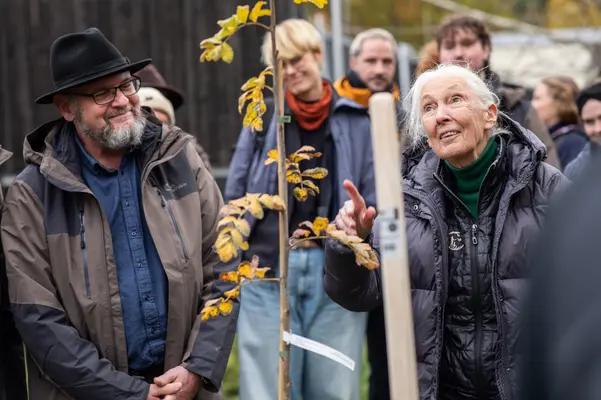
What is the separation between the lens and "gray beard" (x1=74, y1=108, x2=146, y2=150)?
4.20 metres

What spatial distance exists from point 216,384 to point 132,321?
17.4 inches

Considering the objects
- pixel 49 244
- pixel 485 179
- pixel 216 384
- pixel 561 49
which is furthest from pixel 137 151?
pixel 561 49

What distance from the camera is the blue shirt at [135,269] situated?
13.4 ft

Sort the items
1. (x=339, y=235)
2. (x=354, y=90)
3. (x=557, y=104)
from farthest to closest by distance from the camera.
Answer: (x=557, y=104) → (x=354, y=90) → (x=339, y=235)

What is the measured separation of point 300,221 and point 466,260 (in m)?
1.77

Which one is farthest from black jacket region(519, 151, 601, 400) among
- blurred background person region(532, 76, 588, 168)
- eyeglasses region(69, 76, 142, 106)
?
blurred background person region(532, 76, 588, 168)

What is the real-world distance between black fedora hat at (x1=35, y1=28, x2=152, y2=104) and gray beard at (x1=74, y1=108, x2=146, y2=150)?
0.59ft

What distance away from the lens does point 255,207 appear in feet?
10.8

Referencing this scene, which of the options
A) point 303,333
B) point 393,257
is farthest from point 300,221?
point 393,257

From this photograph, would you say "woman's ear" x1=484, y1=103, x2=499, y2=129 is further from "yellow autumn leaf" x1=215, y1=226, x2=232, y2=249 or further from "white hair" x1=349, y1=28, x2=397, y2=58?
"white hair" x1=349, y1=28, x2=397, y2=58

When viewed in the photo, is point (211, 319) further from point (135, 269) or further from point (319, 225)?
point (319, 225)

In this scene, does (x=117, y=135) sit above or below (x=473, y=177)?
above

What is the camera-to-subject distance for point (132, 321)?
13.4 ft

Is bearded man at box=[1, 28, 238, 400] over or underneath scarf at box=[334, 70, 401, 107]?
underneath
